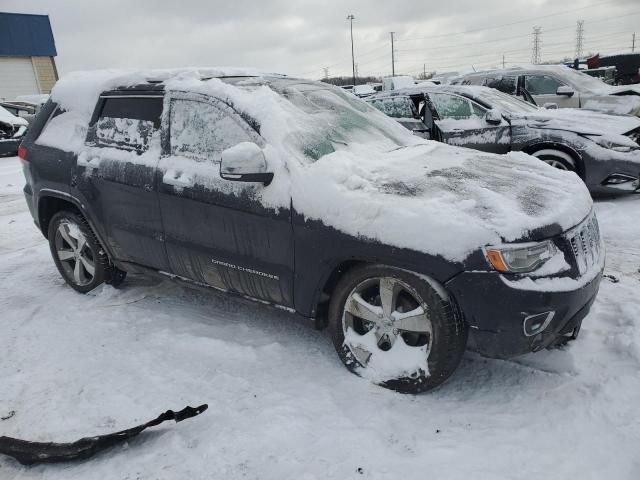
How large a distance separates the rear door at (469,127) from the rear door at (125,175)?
4563 millimetres

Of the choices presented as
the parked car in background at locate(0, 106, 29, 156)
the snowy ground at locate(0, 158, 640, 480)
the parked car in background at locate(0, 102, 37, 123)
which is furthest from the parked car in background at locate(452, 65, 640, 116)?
the parked car in background at locate(0, 102, 37, 123)

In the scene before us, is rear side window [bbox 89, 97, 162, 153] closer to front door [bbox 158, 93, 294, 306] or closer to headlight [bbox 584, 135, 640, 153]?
front door [bbox 158, 93, 294, 306]

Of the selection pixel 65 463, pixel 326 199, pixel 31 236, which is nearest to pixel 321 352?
pixel 326 199

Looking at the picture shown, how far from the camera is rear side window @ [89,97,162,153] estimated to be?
11.9ft

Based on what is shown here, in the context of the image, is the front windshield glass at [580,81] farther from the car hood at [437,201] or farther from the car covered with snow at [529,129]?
the car hood at [437,201]

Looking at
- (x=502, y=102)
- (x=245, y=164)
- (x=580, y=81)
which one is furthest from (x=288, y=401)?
(x=580, y=81)

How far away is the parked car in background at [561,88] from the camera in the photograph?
8.49m

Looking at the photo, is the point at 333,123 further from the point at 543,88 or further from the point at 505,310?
the point at 543,88

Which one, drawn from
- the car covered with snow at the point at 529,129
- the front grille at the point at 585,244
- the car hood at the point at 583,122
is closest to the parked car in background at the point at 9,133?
the car covered with snow at the point at 529,129

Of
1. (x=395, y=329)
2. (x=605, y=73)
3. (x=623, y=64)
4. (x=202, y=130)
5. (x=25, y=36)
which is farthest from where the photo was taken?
(x=25, y=36)

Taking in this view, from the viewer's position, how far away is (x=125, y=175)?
143 inches

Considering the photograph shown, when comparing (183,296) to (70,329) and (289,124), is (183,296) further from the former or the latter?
(289,124)

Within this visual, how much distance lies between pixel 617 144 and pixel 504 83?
4175 millimetres

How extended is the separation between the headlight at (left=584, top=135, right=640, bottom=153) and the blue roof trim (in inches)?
1478
